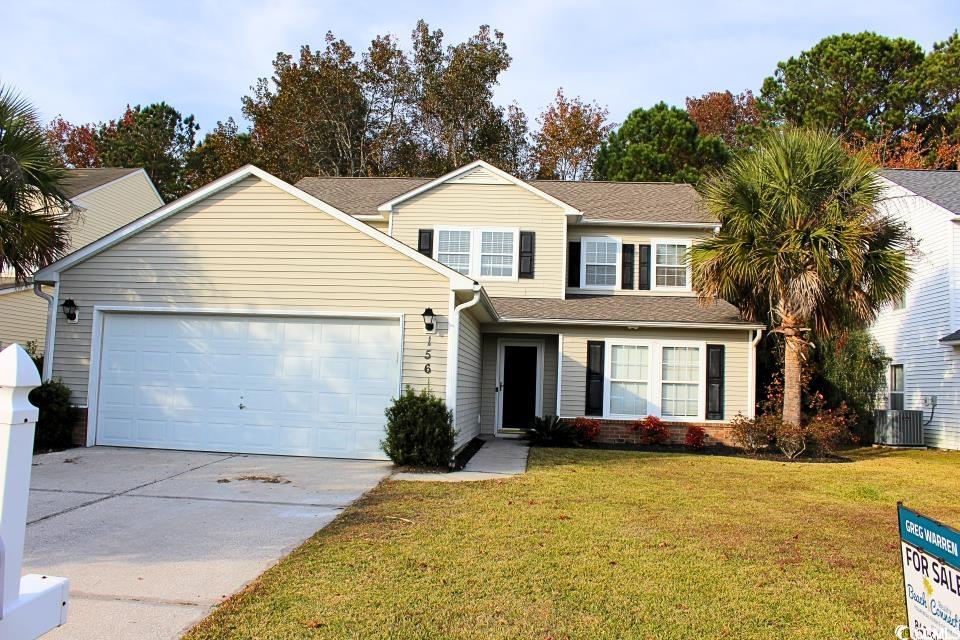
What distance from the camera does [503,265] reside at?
16.7 meters

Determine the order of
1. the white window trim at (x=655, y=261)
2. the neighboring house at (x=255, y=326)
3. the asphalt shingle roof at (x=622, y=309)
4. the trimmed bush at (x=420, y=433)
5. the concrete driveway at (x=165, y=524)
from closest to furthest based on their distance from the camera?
the concrete driveway at (x=165, y=524) → the trimmed bush at (x=420, y=433) → the neighboring house at (x=255, y=326) → the asphalt shingle roof at (x=622, y=309) → the white window trim at (x=655, y=261)

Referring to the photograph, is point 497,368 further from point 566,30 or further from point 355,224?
point 566,30

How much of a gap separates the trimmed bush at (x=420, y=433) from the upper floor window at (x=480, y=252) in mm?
6452

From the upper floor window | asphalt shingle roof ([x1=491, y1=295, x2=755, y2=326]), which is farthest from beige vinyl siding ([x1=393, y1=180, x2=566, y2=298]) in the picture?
asphalt shingle roof ([x1=491, y1=295, x2=755, y2=326])

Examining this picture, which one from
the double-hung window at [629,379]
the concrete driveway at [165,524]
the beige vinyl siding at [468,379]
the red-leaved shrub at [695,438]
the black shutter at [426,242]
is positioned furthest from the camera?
the black shutter at [426,242]

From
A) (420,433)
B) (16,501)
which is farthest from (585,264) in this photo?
(16,501)

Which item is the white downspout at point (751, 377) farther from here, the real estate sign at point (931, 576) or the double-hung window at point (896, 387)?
the real estate sign at point (931, 576)

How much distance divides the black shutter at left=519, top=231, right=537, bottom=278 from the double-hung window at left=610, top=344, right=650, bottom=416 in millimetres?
2641

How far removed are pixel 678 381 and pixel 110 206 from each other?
1809 centimetres

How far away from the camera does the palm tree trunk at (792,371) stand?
46.2 feet

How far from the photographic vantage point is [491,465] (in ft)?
37.4

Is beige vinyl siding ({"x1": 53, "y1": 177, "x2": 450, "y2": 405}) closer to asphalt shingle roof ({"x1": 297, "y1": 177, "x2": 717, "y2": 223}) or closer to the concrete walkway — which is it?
the concrete walkway

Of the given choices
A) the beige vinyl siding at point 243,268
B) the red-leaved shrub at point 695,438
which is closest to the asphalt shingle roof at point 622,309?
the red-leaved shrub at point 695,438

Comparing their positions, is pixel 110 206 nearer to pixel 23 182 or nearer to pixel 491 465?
pixel 23 182
